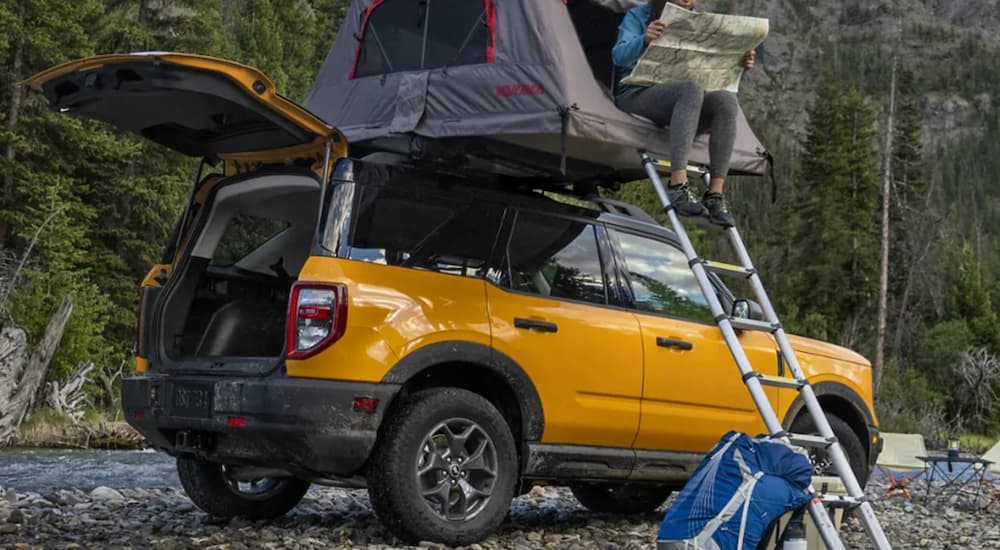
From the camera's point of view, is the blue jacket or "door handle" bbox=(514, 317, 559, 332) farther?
the blue jacket

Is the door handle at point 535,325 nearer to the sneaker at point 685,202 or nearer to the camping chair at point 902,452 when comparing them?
the sneaker at point 685,202

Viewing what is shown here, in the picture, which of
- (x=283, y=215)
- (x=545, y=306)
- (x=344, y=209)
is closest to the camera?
(x=344, y=209)

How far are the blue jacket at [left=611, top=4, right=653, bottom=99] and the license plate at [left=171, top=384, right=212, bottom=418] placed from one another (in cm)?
280

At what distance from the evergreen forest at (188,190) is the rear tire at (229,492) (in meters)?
15.3

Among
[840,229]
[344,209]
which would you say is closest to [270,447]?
[344,209]

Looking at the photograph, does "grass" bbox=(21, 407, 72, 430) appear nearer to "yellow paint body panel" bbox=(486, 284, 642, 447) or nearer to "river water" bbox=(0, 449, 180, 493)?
"river water" bbox=(0, 449, 180, 493)

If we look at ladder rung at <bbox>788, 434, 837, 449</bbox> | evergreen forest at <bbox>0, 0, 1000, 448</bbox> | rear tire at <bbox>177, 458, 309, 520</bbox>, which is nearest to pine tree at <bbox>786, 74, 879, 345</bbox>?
evergreen forest at <bbox>0, 0, 1000, 448</bbox>

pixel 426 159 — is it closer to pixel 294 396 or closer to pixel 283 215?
pixel 283 215

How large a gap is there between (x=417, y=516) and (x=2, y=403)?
46.7ft

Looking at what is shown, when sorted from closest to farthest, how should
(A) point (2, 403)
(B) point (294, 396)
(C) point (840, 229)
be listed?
(B) point (294, 396) < (A) point (2, 403) < (C) point (840, 229)

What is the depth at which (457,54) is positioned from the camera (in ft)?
20.8

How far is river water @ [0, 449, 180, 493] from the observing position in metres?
11.1

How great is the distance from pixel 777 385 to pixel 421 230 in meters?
1.97

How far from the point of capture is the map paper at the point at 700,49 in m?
6.12
